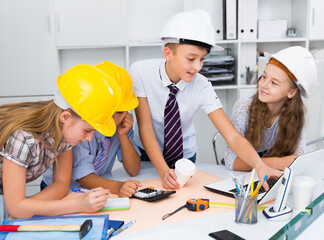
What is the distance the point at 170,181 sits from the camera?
4.86 ft

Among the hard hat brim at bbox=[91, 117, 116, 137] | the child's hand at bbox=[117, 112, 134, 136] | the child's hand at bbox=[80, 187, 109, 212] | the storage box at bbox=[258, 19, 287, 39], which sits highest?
the storage box at bbox=[258, 19, 287, 39]

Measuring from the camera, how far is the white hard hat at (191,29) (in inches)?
62.4

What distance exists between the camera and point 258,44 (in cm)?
360

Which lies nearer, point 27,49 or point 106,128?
point 106,128

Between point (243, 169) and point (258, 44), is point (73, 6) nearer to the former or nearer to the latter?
point (258, 44)

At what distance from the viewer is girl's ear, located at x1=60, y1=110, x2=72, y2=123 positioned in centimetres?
126

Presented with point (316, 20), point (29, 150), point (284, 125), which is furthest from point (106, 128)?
point (316, 20)

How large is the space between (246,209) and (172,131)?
0.78m

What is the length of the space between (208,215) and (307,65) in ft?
2.86

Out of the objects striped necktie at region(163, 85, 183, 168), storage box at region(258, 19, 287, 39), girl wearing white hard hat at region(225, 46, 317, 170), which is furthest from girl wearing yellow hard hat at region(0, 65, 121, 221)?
storage box at region(258, 19, 287, 39)

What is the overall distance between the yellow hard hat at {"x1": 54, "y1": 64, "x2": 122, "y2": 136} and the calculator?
31 centimetres

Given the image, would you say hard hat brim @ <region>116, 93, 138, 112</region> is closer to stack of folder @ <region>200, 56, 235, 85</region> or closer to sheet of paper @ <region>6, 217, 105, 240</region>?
sheet of paper @ <region>6, 217, 105, 240</region>

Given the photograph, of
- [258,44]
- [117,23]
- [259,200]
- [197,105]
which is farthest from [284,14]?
[259,200]

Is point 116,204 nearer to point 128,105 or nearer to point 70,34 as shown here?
point 128,105
